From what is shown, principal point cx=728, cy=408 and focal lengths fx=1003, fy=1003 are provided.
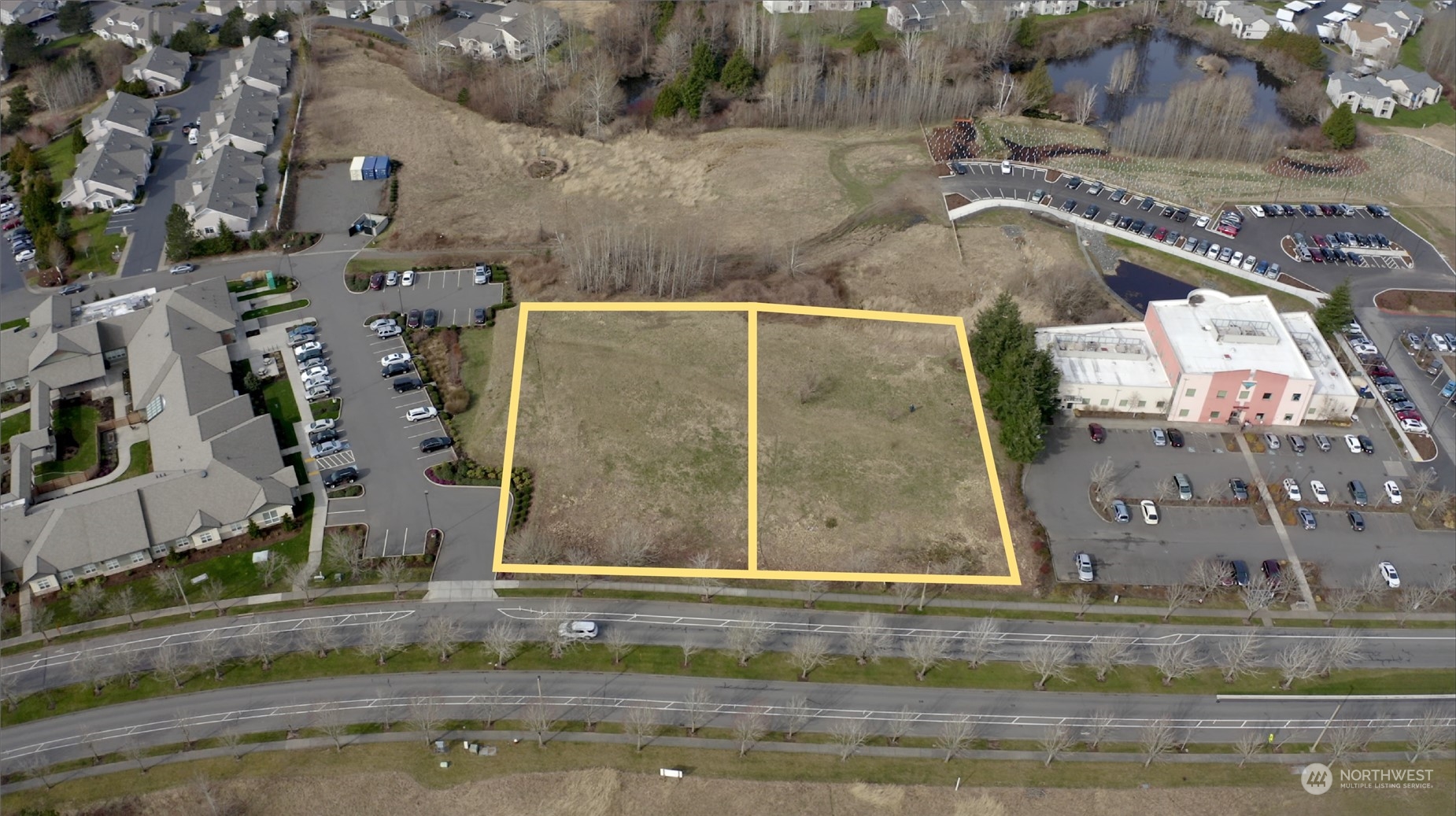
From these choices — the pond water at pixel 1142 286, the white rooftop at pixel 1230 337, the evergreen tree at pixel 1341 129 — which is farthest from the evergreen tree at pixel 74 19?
the evergreen tree at pixel 1341 129

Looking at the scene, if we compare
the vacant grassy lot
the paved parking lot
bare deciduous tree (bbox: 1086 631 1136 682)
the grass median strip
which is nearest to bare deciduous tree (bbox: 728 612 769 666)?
the grass median strip

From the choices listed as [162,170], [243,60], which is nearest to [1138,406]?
[162,170]

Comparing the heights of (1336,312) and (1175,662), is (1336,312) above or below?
above

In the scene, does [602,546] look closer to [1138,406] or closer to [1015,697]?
[1015,697]

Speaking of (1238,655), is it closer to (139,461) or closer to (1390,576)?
(1390,576)

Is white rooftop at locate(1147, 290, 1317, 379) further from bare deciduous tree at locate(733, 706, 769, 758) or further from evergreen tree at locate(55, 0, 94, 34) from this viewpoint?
evergreen tree at locate(55, 0, 94, 34)

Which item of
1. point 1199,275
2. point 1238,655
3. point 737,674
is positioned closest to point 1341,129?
point 1199,275
